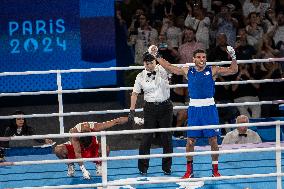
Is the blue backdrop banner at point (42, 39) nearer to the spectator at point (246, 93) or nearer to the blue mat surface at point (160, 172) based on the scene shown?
the spectator at point (246, 93)

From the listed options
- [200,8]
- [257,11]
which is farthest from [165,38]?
[257,11]

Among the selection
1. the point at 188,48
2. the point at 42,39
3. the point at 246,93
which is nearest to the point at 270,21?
the point at 188,48

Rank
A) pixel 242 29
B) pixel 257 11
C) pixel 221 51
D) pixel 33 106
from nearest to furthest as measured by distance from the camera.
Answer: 1. pixel 221 51
2. pixel 242 29
3. pixel 257 11
4. pixel 33 106

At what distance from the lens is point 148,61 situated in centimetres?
926

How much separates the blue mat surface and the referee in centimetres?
23

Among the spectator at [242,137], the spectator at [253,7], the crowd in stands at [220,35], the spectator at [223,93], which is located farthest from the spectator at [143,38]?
the spectator at [242,137]

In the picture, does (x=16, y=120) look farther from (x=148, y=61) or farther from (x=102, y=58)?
(x=102, y=58)

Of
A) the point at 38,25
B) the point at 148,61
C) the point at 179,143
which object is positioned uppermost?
the point at 38,25

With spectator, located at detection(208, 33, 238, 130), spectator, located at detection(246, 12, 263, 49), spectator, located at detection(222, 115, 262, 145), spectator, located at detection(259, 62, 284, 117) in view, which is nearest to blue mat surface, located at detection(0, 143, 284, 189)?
spectator, located at detection(222, 115, 262, 145)

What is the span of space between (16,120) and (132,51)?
424 centimetres

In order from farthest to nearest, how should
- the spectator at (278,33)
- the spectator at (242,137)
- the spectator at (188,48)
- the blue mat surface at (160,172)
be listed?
A: the spectator at (278,33)
the spectator at (188,48)
the spectator at (242,137)
the blue mat surface at (160,172)

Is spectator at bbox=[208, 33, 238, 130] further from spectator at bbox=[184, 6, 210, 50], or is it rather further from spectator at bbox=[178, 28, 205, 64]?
spectator at bbox=[184, 6, 210, 50]

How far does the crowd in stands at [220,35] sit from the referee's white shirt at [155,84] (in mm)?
2082

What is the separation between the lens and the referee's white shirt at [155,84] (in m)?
9.43
